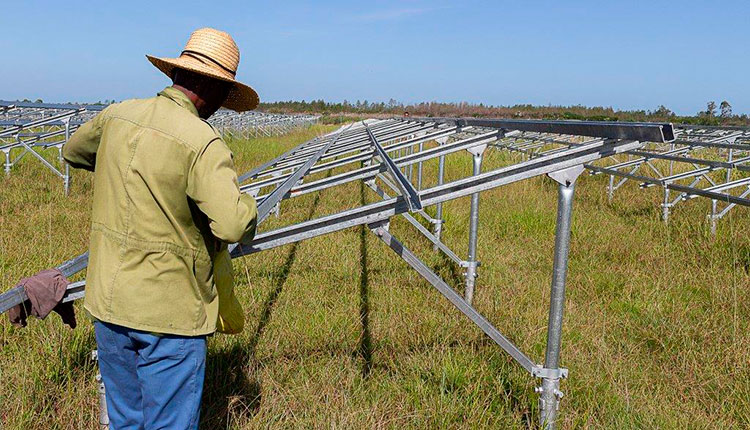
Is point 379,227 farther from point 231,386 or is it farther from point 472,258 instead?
point 472,258

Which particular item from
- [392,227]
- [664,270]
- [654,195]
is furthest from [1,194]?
[654,195]

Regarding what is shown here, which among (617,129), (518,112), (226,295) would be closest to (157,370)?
(226,295)

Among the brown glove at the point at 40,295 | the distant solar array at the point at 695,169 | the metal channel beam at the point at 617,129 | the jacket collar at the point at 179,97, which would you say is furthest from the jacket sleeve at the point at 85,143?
the distant solar array at the point at 695,169

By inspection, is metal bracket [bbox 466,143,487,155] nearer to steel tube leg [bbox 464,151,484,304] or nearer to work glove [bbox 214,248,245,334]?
steel tube leg [bbox 464,151,484,304]

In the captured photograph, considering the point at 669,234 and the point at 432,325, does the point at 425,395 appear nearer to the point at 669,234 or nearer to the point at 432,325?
the point at 432,325

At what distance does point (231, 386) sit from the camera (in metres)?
2.68

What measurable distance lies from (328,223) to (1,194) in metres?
7.06

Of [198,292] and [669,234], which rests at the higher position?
[198,292]

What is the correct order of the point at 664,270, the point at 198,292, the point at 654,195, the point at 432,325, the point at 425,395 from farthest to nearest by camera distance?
the point at 654,195 → the point at 664,270 → the point at 432,325 → the point at 425,395 → the point at 198,292

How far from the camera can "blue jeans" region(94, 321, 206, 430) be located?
168cm

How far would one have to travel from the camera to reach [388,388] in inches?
107

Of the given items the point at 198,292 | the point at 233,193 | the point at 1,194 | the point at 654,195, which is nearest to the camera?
the point at 233,193

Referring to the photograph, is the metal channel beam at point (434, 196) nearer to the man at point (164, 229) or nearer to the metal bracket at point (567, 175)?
the metal bracket at point (567, 175)

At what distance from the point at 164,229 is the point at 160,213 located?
0.04m
